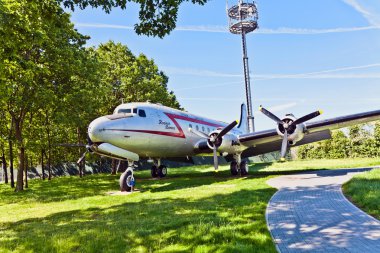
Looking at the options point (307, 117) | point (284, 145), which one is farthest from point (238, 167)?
point (307, 117)

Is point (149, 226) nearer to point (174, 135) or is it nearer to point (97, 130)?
point (97, 130)

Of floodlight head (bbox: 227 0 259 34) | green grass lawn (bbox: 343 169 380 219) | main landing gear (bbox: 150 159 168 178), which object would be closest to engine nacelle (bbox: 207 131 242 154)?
main landing gear (bbox: 150 159 168 178)

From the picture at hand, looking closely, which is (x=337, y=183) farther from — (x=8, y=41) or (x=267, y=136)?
(x=8, y=41)

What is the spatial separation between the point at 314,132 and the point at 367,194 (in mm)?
10811

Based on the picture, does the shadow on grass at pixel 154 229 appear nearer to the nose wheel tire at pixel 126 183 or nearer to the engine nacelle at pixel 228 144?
the nose wheel tire at pixel 126 183

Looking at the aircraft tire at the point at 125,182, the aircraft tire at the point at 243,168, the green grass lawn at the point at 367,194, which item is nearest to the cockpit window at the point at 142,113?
the aircraft tire at the point at 125,182

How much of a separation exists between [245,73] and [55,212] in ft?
149

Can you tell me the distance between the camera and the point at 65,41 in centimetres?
2353

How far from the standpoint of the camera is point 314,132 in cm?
2044

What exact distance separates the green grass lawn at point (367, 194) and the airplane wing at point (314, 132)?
5.41m

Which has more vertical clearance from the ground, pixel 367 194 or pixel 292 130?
pixel 292 130

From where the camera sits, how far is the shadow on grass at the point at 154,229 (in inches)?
257

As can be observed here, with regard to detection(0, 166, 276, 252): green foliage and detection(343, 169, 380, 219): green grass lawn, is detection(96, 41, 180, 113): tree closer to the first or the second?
detection(0, 166, 276, 252): green foliage

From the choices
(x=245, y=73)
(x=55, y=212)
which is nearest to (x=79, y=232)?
(x=55, y=212)
